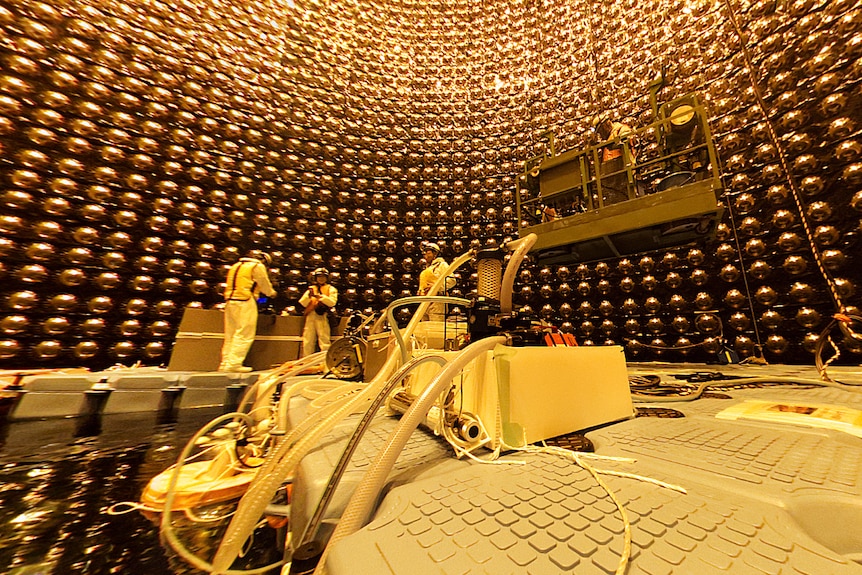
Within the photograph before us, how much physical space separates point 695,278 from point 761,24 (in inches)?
120

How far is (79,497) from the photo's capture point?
1.21 meters

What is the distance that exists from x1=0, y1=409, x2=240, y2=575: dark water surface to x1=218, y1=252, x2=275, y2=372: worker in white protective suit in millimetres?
Answer: 1432

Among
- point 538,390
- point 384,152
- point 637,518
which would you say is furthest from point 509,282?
point 384,152

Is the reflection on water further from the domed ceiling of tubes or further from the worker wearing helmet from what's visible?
the worker wearing helmet

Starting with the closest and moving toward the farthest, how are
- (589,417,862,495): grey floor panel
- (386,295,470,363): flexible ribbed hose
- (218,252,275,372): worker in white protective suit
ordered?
(589,417,862,495): grey floor panel, (386,295,470,363): flexible ribbed hose, (218,252,275,372): worker in white protective suit

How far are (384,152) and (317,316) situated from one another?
3389mm

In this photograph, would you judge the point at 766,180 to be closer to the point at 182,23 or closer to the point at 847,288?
the point at 847,288

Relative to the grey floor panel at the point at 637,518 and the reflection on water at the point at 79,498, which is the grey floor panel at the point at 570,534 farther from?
the reflection on water at the point at 79,498

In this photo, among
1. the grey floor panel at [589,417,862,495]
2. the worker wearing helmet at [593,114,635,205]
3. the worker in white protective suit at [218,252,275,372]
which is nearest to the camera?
the grey floor panel at [589,417,862,495]

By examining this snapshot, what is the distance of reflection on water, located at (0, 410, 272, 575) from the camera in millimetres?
875

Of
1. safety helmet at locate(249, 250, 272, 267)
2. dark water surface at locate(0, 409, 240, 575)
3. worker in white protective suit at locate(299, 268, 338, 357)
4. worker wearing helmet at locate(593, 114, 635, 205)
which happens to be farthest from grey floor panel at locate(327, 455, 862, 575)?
safety helmet at locate(249, 250, 272, 267)

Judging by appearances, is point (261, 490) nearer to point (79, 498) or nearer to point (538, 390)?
point (538, 390)

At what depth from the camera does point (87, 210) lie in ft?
12.9

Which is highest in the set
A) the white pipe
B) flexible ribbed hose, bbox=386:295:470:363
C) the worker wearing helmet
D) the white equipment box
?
the worker wearing helmet
